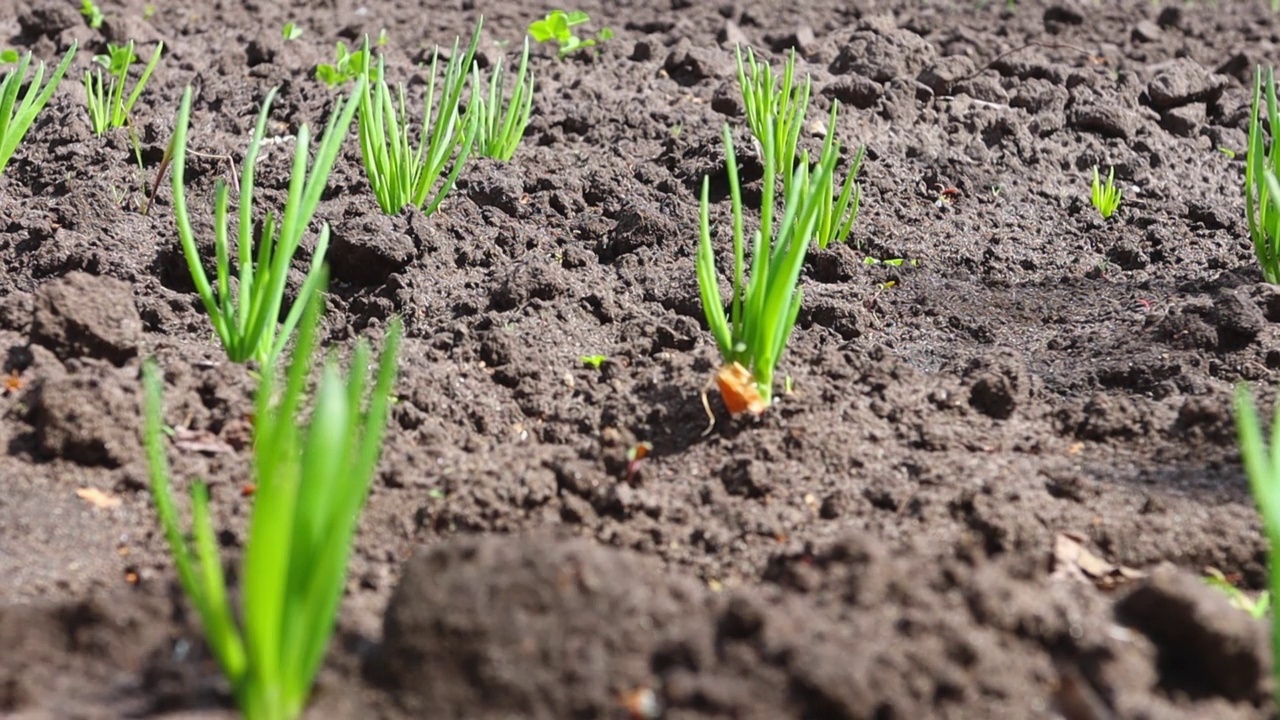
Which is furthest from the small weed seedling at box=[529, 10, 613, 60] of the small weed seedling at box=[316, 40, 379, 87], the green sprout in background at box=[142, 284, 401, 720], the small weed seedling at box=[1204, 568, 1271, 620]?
the green sprout in background at box=[142, 284, 401, 720]

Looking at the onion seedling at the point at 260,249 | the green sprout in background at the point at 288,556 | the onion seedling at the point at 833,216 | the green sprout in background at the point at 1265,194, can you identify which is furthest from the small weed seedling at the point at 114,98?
the green sprout in background at the point at 1265,194

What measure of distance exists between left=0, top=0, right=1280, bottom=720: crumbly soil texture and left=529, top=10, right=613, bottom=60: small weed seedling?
0.22 feet

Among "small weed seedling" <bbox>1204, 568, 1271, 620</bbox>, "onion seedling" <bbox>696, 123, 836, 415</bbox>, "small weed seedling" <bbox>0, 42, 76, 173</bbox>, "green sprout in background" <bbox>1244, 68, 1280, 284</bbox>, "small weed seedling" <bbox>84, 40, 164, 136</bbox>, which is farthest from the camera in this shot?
"small weed seedling" <bbox>84, 40, 164, 136</bbox>

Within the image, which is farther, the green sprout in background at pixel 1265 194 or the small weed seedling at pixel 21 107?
the small weed seedling at pixel 21 107

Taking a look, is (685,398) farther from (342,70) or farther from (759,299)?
(342,70)

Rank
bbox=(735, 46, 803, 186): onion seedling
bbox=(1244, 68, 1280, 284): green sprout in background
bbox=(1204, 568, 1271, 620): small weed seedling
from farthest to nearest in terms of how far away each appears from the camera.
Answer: bbox=(735, 46, 803, 186): onion seedling < bbox=(1244, 68, 1280, 284): green sprout in background < bbox=(1204, 568, 1271, 620): small weed seedling

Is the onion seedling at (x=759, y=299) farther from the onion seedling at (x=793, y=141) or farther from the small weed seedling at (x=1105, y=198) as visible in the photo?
the small weed seedling at (x=1105, y=198)

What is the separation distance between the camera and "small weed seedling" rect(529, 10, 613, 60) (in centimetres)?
406

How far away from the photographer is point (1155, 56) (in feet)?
14.4

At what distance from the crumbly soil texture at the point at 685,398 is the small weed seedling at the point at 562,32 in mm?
67

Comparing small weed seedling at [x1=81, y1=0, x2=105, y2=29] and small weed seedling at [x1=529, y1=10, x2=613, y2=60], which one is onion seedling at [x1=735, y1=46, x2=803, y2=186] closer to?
small weed seedling at [x1=529, y1=10, x2=613, y2=60]

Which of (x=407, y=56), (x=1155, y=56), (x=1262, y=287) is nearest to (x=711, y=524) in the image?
(x=1262, y=287)

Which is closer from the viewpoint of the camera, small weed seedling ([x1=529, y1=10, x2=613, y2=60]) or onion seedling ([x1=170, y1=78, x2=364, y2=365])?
onion seedling ([x1=170, y1=78, x2=364, y2=365])

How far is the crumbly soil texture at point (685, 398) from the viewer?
126cm
